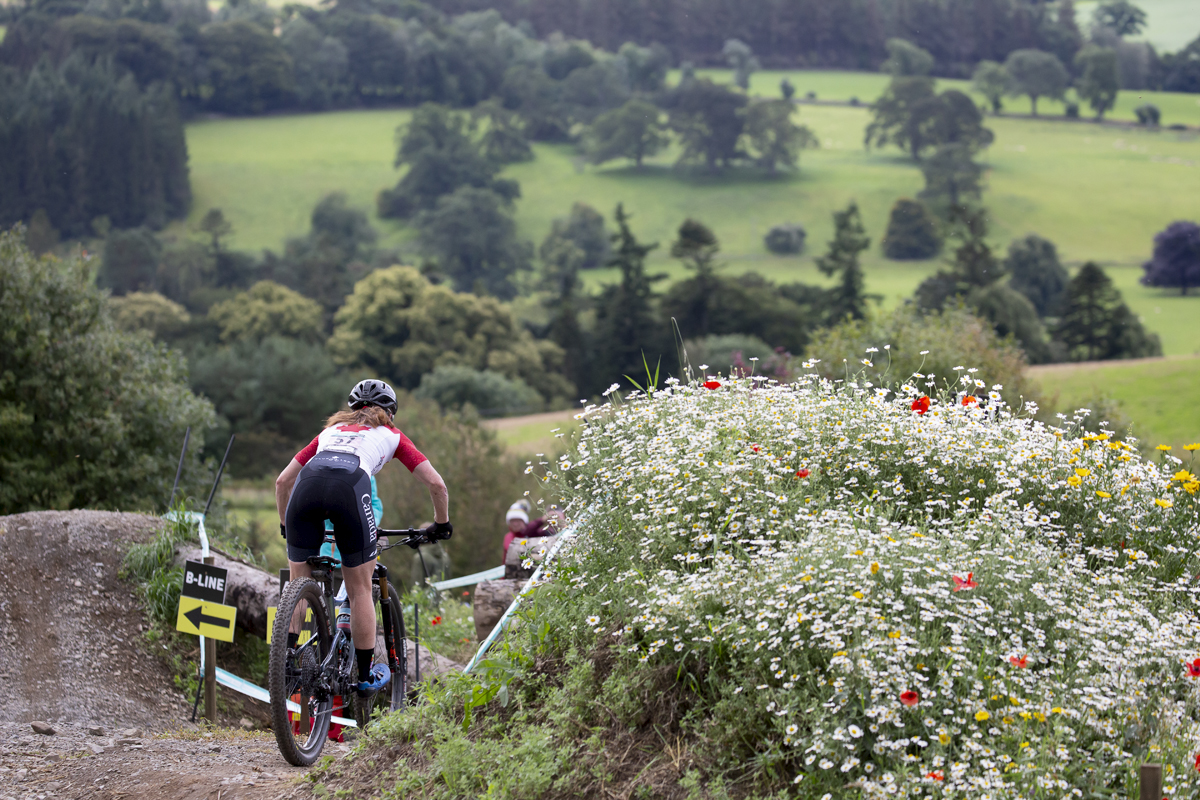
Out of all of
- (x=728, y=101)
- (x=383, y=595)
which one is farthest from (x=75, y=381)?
(x=728, y=101)

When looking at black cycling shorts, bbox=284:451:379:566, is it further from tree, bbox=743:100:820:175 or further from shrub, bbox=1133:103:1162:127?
shrub, bbox=1133:103:1162:127

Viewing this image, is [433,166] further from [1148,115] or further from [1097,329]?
[1148,115]

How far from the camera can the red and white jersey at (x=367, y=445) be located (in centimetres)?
Result: 507

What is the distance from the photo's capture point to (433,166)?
123 meters

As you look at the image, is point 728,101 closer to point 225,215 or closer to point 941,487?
point 225,215

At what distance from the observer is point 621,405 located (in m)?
6.61

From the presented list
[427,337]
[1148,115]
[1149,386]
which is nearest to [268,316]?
[427,337]

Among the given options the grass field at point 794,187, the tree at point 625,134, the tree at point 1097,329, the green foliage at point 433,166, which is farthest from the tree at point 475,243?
the tree at point 1097,329

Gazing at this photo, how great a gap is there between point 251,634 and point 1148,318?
82458 mm

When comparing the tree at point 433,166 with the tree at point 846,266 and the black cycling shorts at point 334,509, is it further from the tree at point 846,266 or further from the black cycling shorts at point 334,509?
the black cycling shorts at point 334,509

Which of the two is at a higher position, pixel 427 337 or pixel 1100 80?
pixel 1100 80

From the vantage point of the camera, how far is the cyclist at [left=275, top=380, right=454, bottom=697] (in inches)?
194

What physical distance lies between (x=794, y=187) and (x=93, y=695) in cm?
11717

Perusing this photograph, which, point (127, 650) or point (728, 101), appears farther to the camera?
point (728, 101)
